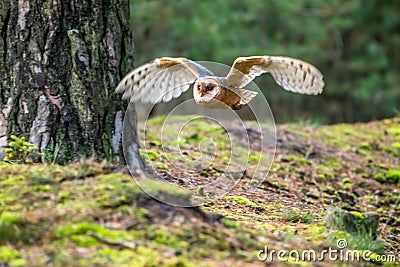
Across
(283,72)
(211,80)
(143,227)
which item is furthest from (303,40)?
(143,227)

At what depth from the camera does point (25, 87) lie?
13.6 ft

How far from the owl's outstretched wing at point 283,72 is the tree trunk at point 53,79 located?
0.94 metres

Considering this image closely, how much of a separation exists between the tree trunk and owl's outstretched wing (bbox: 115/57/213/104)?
41 cm

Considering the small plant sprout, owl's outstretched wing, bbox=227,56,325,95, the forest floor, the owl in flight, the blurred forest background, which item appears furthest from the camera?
the blurred forest background

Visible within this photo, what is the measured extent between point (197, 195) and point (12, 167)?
1095mm

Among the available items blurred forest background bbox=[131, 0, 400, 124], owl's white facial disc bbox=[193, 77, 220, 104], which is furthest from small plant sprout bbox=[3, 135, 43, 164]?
blurred forest background bbox=[131, 0, 400, 124]

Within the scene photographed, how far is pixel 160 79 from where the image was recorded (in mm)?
3916

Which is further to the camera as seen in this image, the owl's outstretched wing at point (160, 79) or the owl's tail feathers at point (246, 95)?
the owl's tail feathers at point (246, 95)

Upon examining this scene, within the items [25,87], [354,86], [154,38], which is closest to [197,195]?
[25,87]

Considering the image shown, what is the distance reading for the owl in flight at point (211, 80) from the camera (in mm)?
3682

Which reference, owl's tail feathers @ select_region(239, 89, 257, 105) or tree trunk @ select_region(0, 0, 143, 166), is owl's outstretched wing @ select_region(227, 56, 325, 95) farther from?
tree trunk @ select_region(0, 0, 143, 166)

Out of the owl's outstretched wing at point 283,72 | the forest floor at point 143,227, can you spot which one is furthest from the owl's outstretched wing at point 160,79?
the forest floor at point 143,227

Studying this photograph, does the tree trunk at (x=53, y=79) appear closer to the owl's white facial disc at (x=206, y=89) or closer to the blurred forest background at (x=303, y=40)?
the owl's white facial disc at (x=206, y=89)

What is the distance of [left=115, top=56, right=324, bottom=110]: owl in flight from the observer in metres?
3.68
